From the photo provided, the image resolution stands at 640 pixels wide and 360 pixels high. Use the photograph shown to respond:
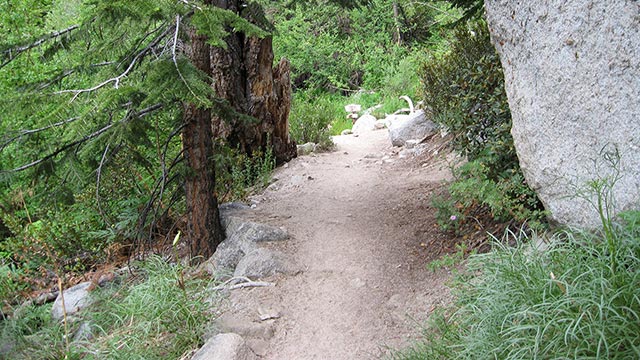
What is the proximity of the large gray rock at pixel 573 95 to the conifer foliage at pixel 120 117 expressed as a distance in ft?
6.32

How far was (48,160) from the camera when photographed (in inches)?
186

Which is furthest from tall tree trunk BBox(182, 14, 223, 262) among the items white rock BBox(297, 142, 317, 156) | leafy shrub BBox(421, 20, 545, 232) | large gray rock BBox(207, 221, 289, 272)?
white rock BBox(297, 142, 317, 156)

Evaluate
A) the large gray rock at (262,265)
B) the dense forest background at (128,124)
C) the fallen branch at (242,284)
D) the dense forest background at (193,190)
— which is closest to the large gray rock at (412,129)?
the dense forest background at (193,190)

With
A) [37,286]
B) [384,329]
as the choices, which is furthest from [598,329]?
[37,286]

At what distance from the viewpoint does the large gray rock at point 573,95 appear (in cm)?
334

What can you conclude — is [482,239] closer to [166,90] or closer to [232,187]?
[166,90]

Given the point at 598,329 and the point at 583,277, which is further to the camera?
the point at 583,277

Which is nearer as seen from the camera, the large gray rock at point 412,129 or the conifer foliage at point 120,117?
the conifer foliage at point 120,117

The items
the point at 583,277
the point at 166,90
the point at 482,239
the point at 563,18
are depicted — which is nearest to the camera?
the point at 583,277

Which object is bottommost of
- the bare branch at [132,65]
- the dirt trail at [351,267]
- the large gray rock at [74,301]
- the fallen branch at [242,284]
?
the dirt trail at [351,267]

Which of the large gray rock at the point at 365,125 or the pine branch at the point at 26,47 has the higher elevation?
the pine branch at the point at 26,47

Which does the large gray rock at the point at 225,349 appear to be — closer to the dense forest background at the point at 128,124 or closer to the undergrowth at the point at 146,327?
the undergrowth at the point at 146,327

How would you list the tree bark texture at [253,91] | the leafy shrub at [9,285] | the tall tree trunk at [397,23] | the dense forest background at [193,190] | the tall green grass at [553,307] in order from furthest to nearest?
1. the tall tree trunk at [397,23]
2. the tree bark texture at [253,91]
3. the leafy shrub at [9,285]
4. the dense forest background at [193,190]
5. the tall green grass at [553,307]

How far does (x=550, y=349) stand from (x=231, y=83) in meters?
5.97
